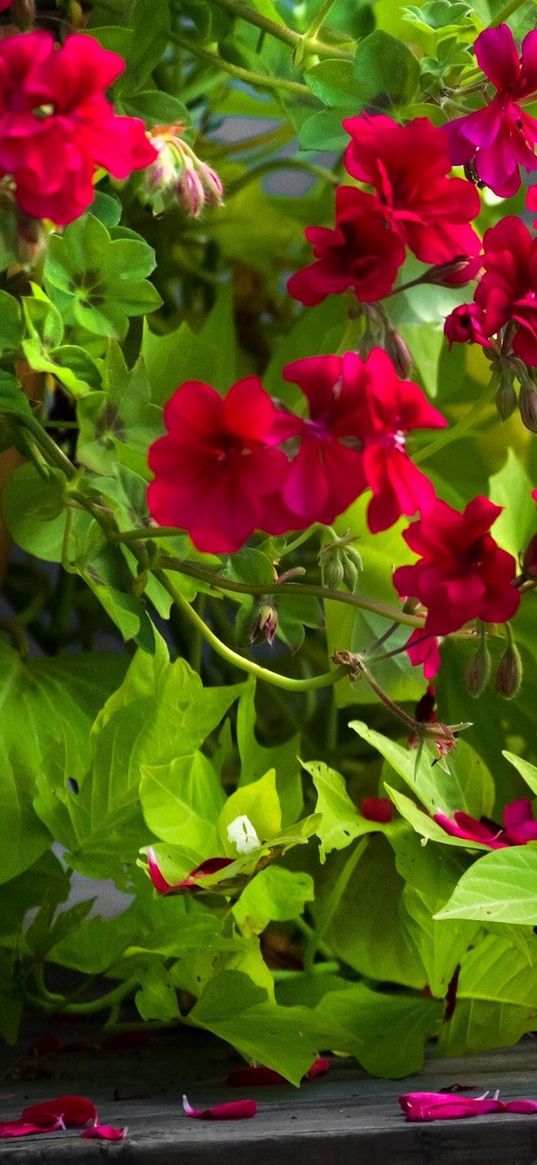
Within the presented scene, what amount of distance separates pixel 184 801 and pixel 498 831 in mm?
147

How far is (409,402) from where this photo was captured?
35cm

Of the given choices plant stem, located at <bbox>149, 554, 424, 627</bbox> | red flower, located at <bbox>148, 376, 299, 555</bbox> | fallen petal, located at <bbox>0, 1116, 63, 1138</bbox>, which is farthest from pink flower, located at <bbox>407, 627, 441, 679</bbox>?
fallen petal, located at <bbox>0, 1116, 63, 1138</bbox>

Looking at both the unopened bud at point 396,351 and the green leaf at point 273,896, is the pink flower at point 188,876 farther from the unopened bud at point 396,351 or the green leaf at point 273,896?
the unopened bud at point 396,351

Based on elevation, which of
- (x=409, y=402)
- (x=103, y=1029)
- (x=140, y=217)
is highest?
(x=409, y=402)

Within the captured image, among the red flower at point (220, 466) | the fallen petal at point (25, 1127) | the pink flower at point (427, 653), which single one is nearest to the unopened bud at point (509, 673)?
the pink flower at point (427, 653)

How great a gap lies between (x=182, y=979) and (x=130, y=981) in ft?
0.09

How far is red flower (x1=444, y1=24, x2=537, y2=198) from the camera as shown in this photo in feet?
1.37

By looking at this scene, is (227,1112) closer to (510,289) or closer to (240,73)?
(510,289)

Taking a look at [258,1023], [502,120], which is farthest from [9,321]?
[258,1023]

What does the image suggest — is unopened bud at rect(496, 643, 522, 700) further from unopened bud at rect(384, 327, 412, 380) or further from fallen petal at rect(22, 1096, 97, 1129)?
fallen petal at rect(22, 1096, 97, 1129)

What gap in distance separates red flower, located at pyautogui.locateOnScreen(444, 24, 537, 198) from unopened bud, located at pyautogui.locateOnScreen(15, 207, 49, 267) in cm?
15

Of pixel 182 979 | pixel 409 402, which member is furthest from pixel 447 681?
pixel 409 402

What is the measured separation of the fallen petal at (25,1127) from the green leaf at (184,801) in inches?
4.5

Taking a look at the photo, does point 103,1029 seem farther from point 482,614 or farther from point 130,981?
point 482,614
